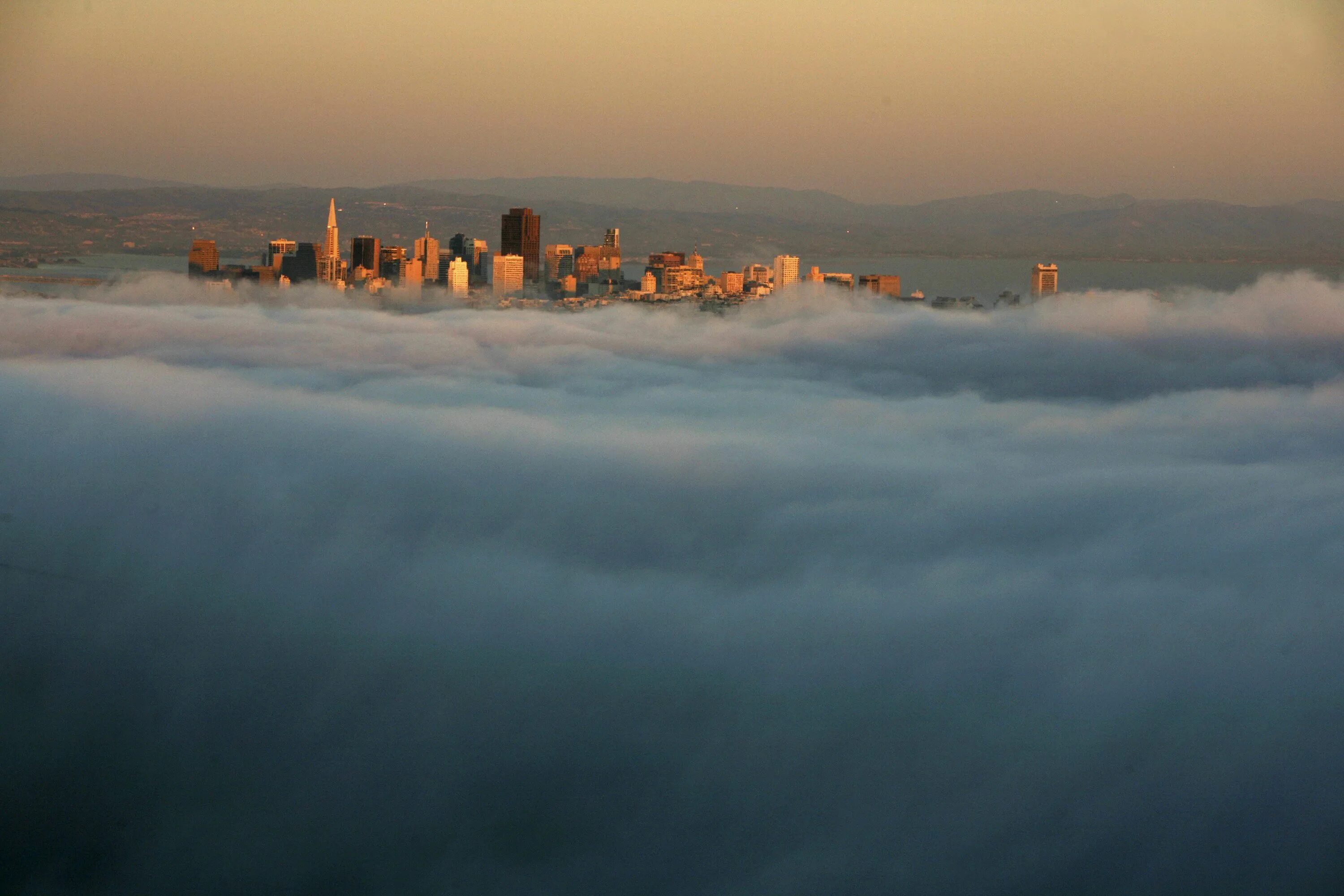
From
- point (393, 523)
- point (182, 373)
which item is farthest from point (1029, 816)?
point (182, 373)

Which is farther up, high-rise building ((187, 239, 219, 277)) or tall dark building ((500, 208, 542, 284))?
tall dark building ((500, 208, 542, 284))

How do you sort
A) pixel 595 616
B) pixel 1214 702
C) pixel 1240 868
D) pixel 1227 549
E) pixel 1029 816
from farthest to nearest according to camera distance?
1. pixel 595 616
2. pixel 1227 549
3. pixel 1214 702
4. pixel 1029 816
5. pixel 1240 868

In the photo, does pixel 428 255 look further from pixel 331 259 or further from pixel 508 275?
pixel 331 259

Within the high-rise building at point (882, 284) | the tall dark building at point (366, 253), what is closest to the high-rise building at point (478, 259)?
the tall dark building at point (366, 253)

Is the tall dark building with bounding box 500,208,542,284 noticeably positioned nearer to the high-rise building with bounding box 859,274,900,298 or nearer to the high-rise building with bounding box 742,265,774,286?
the high-rise building with bounding box 742,265,774,286

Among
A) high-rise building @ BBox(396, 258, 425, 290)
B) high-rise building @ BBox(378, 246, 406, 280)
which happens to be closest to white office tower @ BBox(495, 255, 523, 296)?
high-rise building @ BBox(396, 258, 425, 290)

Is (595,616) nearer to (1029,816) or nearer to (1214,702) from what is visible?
(1029,816)
